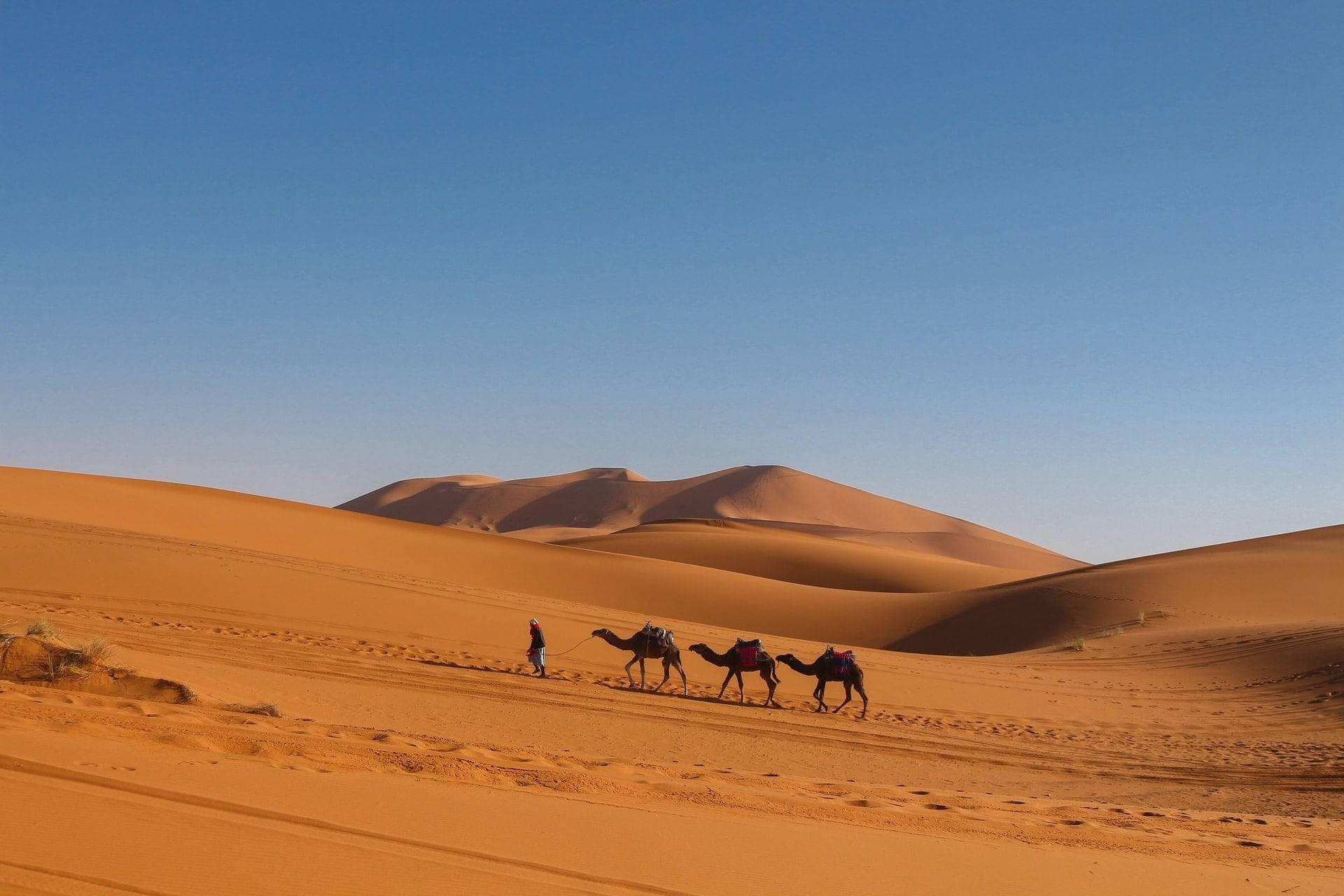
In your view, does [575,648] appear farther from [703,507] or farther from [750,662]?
[703,507]

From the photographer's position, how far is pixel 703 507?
130500 mm

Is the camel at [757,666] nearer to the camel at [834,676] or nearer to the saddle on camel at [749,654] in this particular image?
the saddle on camel at [749,654]

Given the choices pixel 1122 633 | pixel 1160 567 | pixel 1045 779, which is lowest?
pixel 1045 779

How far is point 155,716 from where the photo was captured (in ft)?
28.7

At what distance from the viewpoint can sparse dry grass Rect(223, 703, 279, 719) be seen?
10375mm

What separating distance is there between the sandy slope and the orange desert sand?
7424cm

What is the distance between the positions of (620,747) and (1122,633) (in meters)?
23.8

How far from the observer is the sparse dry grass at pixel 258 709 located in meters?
10.4

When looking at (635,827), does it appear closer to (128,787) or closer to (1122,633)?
(128,787)

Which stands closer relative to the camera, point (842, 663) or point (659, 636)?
point (842, 663)

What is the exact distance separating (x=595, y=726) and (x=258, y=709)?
4.63 m

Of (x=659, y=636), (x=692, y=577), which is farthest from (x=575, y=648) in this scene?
→ (x=692, y=577)

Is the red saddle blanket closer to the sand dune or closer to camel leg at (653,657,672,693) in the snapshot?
Answer: camel leg at (653,657,672,693)

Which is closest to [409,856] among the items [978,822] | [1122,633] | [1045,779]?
[978,822]
